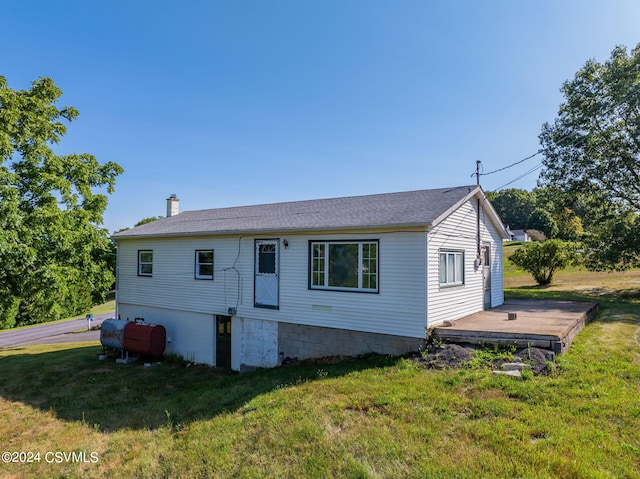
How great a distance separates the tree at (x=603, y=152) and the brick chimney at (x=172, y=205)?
19.6m

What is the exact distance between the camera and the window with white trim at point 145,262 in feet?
45.1

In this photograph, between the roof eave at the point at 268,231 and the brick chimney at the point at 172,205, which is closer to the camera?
the roof eave at the point at 268,231

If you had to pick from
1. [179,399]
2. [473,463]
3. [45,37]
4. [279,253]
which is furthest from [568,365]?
[45,37]

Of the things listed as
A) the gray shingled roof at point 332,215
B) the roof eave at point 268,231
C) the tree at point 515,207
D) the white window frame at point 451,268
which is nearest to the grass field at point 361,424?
the white window frame at point 451,268

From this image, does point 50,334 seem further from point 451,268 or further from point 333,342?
point 451,268

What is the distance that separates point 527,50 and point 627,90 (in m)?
8.99

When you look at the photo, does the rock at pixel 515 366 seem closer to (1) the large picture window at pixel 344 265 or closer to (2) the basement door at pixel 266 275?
(1) the large picture window at pixel 344 265

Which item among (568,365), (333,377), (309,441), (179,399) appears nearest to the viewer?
(309,441)

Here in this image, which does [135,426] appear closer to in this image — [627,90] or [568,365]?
[568,365]

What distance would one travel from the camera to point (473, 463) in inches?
161

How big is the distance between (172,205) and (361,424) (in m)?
15.3

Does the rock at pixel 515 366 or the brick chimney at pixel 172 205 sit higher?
the brick chimney at pixel 172 205

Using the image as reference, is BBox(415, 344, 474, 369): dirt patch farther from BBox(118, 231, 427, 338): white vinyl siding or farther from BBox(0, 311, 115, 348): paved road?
BBox(0, 311, 115, 348): paved road

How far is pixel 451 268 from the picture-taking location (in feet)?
31.8
